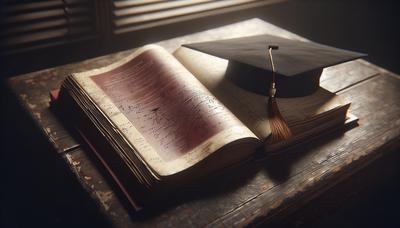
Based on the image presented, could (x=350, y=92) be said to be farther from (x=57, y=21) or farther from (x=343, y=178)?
(x=57, y=21)

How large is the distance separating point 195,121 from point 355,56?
0.56 m

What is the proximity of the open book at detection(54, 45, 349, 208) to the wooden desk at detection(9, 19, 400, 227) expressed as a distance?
42 mm

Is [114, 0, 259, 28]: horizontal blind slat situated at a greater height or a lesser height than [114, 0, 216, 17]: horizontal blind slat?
lesser

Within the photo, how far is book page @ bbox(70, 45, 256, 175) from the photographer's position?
0.77 meters

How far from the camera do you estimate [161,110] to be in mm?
883

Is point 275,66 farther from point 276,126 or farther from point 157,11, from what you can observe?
point 157,11

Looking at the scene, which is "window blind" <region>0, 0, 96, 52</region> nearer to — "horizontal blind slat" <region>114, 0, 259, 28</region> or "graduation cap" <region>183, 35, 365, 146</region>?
"horizontal blind slat" <region>114, 0, 259, 28</region>

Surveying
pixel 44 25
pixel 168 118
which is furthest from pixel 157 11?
pixel 168 118

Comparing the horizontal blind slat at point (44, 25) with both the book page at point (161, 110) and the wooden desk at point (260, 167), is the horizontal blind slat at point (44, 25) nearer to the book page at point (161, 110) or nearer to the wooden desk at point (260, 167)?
the wooden desk at point (260, 167)

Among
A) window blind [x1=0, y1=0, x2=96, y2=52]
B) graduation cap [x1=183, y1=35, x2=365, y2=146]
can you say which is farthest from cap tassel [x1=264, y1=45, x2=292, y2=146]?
window blind [x1=0, y1=0, x2=96, y2=52]

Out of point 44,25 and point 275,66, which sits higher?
point 275,66

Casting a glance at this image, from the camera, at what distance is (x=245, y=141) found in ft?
2.65

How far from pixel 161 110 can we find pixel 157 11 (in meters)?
1.33

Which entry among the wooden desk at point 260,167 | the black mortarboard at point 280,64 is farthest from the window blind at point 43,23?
the black mortarboard at point 280,64
